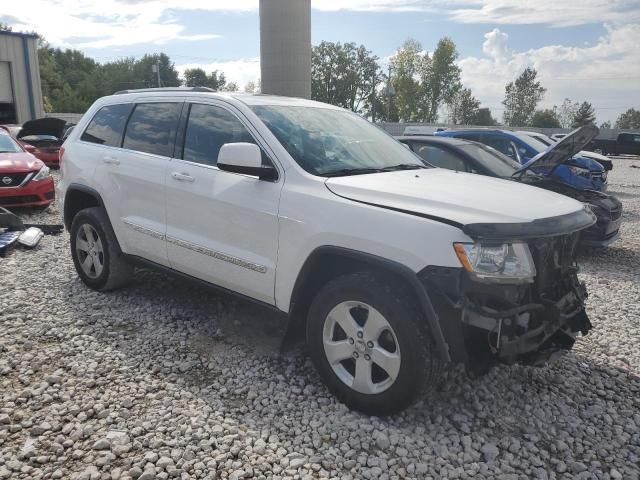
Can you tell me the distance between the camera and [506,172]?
271 inches

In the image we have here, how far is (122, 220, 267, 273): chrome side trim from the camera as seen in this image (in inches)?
136

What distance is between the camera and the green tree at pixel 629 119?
85.2m

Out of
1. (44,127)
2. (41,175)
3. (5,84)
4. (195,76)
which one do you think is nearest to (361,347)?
(41,175)

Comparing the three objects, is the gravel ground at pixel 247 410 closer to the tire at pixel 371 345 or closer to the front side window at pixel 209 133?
the tire at pixel 371 345

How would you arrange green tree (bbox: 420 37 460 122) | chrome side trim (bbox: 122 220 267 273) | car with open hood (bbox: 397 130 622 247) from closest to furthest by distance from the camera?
chrome side trim (bbox: 122 220 267 273)
car with open hood (bbox: 397 130 622 247)
green tree (bbox: 420 37 460 122)

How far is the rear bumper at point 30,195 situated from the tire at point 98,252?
172 inches

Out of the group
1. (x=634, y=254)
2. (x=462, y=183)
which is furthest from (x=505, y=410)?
(x=634, y=254)

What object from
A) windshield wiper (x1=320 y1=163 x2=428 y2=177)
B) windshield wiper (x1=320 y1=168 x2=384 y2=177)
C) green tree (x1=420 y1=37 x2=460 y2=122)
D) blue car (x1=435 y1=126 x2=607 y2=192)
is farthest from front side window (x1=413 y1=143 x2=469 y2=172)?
green tree (x1=420 y1=37 x2=460 y2=122)

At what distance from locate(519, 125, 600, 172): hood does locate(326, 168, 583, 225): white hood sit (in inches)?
85.3

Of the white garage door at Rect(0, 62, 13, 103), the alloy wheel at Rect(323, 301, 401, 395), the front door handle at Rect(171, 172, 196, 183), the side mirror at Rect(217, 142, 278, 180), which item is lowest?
the alloy wheel at Rect(323, 301, 401, 395)

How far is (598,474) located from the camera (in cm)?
266

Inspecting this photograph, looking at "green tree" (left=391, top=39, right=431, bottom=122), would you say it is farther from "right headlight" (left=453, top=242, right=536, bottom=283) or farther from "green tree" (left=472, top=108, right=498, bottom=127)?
→ "right headlight" (left=453, top=242, right=536, bottom=283)

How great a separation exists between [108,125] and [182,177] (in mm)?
1459

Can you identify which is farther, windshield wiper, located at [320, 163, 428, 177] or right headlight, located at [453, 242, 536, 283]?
windshield wiper, located at [320, 163, 428, 177]
